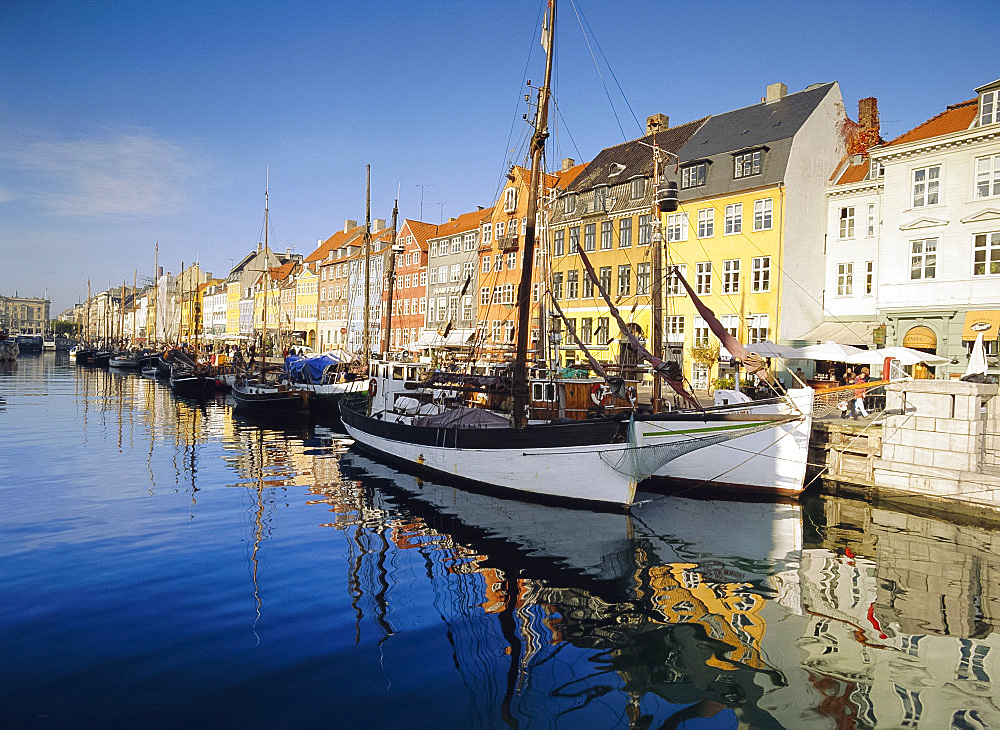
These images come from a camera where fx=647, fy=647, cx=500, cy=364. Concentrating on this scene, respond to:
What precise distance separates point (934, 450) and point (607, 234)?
1219 inches

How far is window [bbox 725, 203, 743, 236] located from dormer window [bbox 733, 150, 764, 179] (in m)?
1.89

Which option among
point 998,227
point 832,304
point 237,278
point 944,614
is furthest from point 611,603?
point 237,278

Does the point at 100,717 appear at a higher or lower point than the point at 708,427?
lower

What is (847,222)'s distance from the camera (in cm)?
3562

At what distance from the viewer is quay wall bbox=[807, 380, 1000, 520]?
18.2 metres

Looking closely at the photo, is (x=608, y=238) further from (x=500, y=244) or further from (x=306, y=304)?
(x=306, y=304)

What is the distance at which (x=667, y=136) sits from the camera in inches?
1928

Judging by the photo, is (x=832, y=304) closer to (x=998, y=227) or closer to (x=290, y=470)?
(x=998, y=227)

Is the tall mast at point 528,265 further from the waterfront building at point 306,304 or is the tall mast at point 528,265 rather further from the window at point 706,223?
the waterfront building at point 306,304

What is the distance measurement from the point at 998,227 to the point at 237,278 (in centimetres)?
11255

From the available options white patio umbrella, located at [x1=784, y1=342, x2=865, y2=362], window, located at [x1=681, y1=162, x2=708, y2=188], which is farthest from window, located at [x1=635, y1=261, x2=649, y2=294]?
white patio umbrella, located at [x1=784, y1=342, x2=865, y2=362]

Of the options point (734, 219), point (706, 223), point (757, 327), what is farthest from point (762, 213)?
point (757, 327)

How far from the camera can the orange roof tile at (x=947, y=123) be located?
96.4ft

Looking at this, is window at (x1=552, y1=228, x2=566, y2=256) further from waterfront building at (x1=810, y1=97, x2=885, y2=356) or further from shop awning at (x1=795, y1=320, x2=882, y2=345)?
shop awning at (x1=795, y1=320, x2=882, y2=345)
